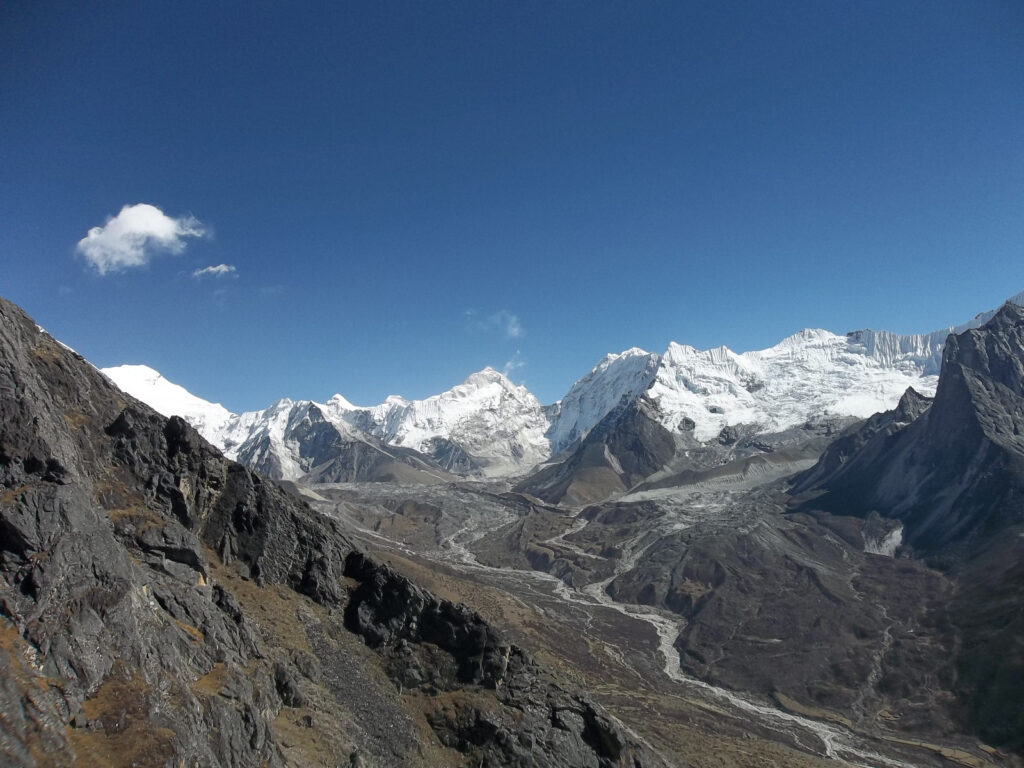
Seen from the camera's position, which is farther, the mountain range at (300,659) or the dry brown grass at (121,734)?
the mountain range at (300,659)

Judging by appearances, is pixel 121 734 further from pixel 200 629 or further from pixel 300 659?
pixel 300 659

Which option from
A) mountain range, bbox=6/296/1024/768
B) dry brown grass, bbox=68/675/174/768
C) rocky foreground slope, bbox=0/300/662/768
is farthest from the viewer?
mountain range, bbox=6/296/1024/768

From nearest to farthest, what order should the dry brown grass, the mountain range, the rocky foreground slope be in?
the dry brown grass < the rocky foreground slope < the mountain range

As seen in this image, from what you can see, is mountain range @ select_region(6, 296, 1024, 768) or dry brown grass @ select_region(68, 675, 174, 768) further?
mountain range @ select_region(6, 296, 1024, 768)

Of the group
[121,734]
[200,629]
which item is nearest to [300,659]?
[200,629]

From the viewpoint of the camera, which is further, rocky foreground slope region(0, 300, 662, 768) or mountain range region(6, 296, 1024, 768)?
mountain range region(6, 296, 1024, 768)

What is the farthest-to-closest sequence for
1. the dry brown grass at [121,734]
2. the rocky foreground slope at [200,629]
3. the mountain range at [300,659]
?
1. the mountain range at [300,659]
2. the rocky foreground slope at [200,629]
3. the dry brown grass at [121,734]

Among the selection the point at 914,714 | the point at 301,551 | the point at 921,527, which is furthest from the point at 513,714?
the point at 921,527

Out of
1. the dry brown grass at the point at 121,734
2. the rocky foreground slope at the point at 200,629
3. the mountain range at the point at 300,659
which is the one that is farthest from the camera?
the mountain range at the point at 300,659
